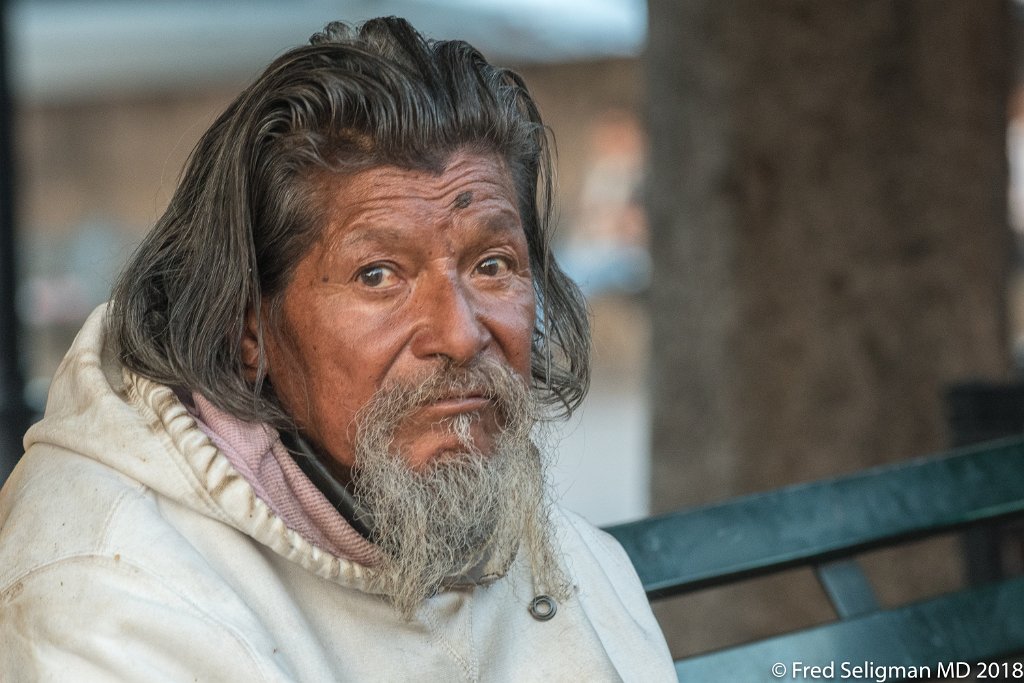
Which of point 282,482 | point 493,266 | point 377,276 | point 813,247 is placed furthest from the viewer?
point 813,247

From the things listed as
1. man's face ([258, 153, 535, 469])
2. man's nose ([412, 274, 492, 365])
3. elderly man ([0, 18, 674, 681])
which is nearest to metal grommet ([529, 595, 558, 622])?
elderly man ([0, 18, 674, 681])

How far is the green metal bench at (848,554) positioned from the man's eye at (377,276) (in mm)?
785

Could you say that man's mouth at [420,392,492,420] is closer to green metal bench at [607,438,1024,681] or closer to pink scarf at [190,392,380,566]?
pink scarf at [190,392,380,566]

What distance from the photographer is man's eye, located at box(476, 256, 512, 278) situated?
7.36 feet

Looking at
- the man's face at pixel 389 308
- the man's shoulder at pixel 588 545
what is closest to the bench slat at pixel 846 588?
the man's shoulder at pixel 588 545

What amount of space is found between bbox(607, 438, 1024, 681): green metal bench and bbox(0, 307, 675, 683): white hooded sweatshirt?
0.39 m

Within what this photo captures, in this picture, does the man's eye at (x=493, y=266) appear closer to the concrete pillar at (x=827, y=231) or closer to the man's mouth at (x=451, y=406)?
the man's mouth at (x=451, y=406)

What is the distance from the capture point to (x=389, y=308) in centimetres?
211

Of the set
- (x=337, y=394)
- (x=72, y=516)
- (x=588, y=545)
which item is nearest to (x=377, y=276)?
(x=337, y=394)

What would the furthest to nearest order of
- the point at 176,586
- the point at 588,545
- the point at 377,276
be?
the point at 588,545
the point at 377,276
the point at 176,586

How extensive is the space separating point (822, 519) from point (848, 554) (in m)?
0.09

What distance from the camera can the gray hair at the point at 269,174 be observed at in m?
2.08

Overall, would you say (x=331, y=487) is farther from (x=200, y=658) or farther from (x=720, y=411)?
(x=720, y=411)

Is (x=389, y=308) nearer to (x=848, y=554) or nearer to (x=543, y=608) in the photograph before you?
(x=543, y=608)
